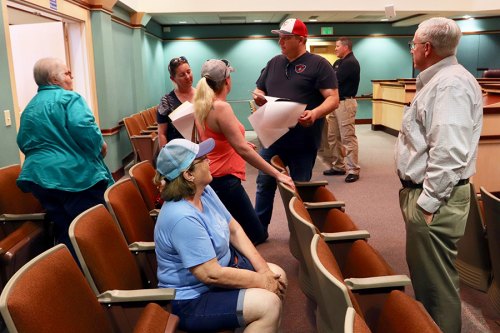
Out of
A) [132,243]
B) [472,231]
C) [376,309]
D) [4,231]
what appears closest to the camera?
[376,309]

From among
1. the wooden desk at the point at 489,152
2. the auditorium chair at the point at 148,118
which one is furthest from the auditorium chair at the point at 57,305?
the auditorium chair at the point at 148,118

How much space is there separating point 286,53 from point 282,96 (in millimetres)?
289

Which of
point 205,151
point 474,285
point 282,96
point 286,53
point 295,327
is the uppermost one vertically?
point 286,53

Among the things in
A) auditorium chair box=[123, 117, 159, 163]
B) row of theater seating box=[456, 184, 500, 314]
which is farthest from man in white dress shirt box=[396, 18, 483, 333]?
auditorium chair box=[123, 117, 159, 163]

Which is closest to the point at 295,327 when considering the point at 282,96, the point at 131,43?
the point at 282,96

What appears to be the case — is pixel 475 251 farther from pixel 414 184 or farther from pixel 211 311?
pixel 211 311

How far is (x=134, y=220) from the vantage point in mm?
2191

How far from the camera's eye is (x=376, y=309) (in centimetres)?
154

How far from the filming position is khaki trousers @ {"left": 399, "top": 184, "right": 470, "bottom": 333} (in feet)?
6.15

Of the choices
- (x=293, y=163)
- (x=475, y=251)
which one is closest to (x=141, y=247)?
(x=293, y=163)

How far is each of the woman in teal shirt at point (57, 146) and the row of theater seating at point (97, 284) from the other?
0.55 m

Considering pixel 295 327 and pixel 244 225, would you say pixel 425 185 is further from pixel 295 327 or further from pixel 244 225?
pixel 244 225

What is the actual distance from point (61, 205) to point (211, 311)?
1419 mm

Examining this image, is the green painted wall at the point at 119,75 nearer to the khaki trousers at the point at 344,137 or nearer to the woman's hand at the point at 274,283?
the khaki trousers at the point at 344,137
